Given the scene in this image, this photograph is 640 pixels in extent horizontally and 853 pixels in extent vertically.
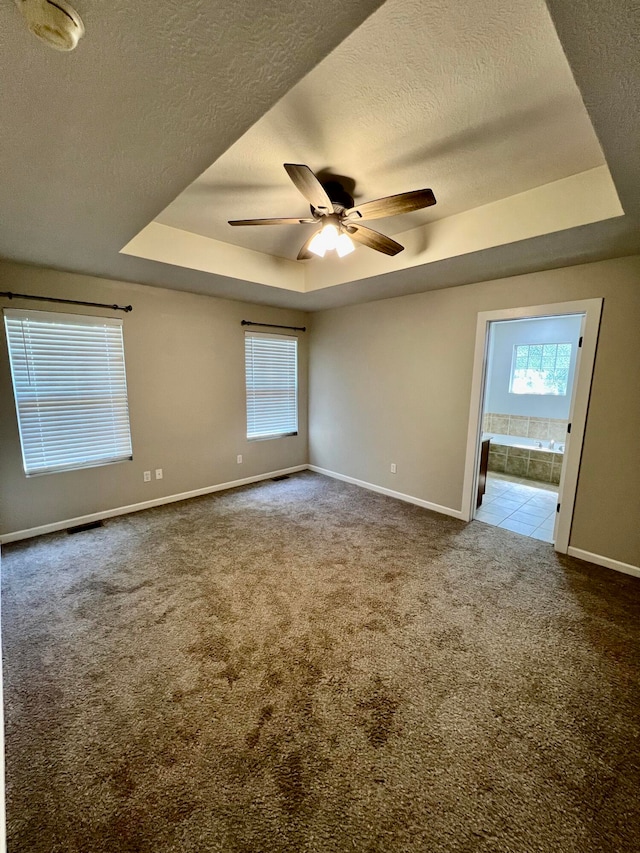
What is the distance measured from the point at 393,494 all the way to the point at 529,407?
317cm

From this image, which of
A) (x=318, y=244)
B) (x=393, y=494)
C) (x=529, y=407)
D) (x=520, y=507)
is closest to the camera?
(x=318, y=244)

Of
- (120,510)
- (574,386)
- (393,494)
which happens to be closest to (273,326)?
(393,494)

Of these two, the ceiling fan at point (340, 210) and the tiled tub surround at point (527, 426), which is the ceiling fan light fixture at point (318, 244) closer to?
the ceiling fan at point (340, 210)

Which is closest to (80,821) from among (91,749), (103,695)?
(91,749)

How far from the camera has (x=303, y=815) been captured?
1153 millimetres

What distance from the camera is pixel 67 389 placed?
313 centimetres

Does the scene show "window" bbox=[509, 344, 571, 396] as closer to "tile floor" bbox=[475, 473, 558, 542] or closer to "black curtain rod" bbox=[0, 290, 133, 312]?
"tile floor" bbox=[475, 473, 558, 542]

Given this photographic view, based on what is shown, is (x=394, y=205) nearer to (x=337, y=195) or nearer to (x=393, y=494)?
(x=337, y=195)

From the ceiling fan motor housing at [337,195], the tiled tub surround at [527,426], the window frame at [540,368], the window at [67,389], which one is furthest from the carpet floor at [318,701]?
the window frame at [540,368]

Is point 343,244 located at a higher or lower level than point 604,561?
higher

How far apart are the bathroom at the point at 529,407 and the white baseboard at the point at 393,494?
0.75 metres

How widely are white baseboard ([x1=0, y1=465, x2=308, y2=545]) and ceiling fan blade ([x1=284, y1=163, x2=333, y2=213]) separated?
11.1ft

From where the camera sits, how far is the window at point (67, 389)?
115 inches

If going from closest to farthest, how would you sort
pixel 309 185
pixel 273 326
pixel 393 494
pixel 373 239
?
pixel 309 185, pixel 373 239, pixel 393 494, pixel 273 326
